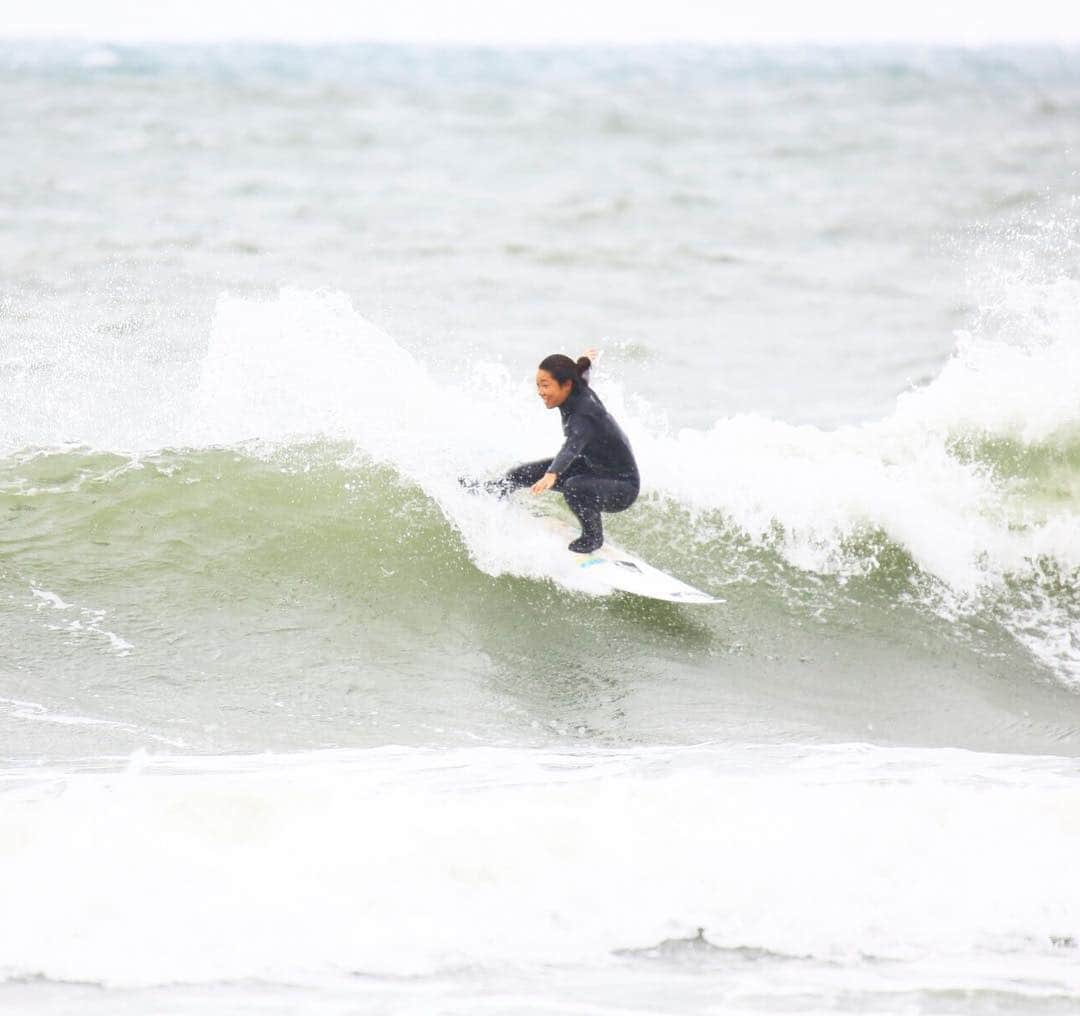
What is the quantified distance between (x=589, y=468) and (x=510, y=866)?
2900mm

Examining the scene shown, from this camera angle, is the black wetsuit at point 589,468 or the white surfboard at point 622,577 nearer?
the black wetsuit at point 589,468

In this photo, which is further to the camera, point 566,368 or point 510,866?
point 566,368

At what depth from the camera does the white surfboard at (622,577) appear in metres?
7.59

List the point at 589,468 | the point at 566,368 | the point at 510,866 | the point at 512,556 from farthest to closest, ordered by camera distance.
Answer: the point at 512,556
the point at 589,468
the point at 566,368
the point at 510,866

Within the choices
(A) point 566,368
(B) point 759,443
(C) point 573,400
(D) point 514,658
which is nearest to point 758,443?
(B) point 759,443

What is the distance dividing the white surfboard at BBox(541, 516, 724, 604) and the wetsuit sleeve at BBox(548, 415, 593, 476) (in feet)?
2.35

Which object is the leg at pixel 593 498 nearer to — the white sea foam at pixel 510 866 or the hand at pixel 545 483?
the hand at pixel 545 483

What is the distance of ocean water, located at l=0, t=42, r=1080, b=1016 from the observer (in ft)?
15.7

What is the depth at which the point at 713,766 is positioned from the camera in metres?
6.00

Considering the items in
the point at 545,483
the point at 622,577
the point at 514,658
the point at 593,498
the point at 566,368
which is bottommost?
the point at 514,658

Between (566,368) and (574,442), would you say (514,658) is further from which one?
(566,368)

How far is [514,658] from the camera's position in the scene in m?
7.15

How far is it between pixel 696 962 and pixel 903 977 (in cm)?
74

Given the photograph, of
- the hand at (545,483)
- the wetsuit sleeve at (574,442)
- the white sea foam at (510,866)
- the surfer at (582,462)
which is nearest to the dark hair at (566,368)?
the surfer at (582,462)
